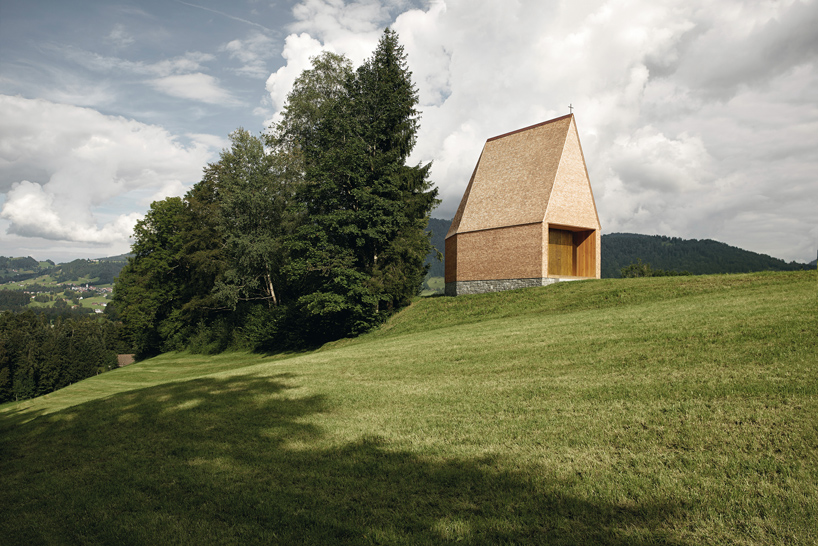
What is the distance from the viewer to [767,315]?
10.4 metres

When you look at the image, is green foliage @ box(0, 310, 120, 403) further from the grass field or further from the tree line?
the grass field

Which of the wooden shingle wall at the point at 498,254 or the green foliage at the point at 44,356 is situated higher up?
the wooden shingle wall at the point at 498,254

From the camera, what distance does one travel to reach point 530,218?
26.2m

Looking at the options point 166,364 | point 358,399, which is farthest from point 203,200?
point 358,399

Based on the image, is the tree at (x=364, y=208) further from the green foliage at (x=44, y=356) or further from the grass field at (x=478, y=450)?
the green foliage at (x=44, y=356)

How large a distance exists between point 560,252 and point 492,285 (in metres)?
Answer: 4.90

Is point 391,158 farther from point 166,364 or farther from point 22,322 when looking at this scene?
point 22,322

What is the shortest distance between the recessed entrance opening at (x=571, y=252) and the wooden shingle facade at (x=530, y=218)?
0.06 meters

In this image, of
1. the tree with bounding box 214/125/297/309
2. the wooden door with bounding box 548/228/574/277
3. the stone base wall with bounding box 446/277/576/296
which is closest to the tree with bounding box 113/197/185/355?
the tree with bounding box 214/125/297/309

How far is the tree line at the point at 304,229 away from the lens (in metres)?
26.1

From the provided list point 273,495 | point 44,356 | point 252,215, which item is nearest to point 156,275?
point 252,215

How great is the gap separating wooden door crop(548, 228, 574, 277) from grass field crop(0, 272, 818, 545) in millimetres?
14803

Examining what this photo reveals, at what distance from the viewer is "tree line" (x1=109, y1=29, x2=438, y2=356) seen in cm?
2611

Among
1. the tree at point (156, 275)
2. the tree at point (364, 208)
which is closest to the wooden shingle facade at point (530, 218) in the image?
the tree at point (364, 208)
